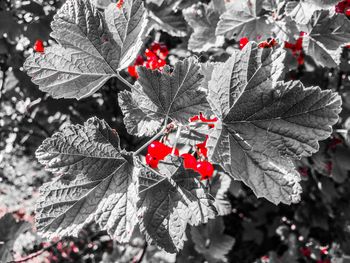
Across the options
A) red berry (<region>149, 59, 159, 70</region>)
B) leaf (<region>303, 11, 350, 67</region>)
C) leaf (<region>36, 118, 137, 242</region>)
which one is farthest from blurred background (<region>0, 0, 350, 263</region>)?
leaf (<region>36, 118, 137, 242</region>)

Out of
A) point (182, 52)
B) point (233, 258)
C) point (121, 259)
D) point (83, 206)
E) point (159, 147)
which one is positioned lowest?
point (233, 258)

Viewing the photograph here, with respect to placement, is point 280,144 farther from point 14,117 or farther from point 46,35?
point 14,117

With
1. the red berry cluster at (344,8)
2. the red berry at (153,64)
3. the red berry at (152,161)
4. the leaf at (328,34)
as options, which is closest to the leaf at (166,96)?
the red berry at (152,161)

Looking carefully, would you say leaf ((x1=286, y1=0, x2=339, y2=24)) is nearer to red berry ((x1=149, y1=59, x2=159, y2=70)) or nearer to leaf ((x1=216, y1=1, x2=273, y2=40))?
leaf ((x1=216, y1=1, x2=273, y2=40))

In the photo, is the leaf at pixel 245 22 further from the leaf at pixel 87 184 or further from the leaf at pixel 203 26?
the leaf at pixel 87 184

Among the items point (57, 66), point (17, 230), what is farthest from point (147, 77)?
point (17, 230)

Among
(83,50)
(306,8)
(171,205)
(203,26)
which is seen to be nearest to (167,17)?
(203,26)

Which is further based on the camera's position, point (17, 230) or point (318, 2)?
point (17, 230)

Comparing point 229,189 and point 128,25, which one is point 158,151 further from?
point 229,189
